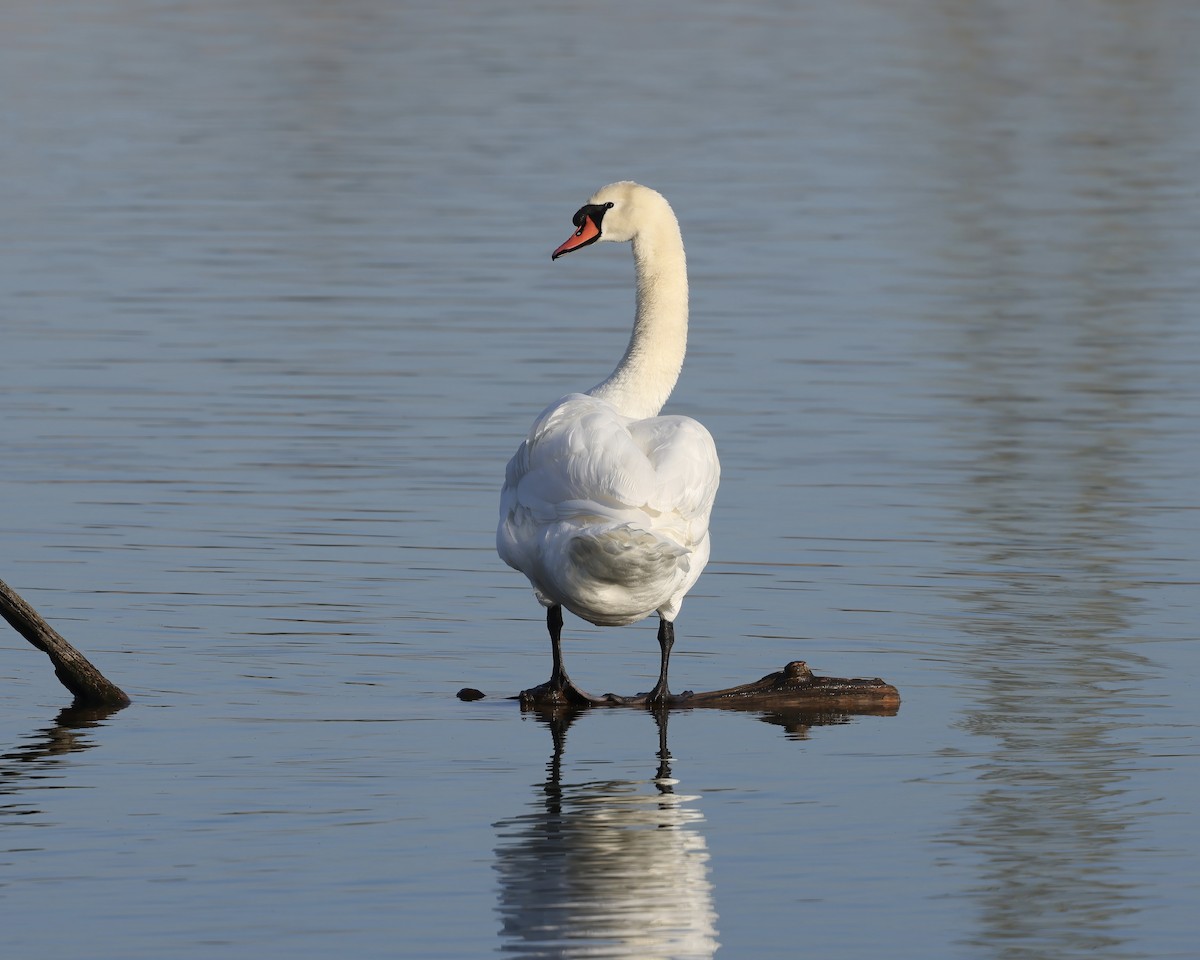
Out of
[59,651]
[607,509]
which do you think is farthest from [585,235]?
[59,651]

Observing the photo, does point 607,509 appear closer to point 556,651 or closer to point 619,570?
point 619,570

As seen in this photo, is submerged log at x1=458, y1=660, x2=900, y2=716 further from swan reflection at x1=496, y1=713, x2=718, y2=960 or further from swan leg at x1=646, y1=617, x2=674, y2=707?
swan reflection at x1=496, y1=713, x2=718, y2=960

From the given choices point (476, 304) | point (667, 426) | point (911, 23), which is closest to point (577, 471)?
point (667, 426)

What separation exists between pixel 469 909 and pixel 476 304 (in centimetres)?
1165

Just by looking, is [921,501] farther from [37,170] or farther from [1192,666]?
[37,170]

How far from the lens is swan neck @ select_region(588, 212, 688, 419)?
30.9 ft

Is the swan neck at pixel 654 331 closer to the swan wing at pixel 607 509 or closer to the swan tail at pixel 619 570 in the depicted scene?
the swan wing at pixel 607 509

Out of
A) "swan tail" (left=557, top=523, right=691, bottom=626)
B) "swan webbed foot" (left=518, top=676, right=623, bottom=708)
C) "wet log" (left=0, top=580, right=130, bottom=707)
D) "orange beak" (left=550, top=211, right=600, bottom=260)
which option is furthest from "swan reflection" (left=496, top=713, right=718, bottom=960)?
"orange beak" (left=550, top=211, right=600, bottom=260)

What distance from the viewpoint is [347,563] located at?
35.7 feet

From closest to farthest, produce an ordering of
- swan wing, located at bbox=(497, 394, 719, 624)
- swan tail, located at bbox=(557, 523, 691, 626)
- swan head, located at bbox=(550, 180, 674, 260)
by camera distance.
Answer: swan tail, located at bbox=(557, 523, 691, 626), swan wing, located at bbox=(497, 394, 719, 624), swan head, located at bbox=(550, 180, 674, 260)

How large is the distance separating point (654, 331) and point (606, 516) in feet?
5.16

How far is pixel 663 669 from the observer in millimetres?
8820

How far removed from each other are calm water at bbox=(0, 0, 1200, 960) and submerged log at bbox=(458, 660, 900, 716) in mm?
124

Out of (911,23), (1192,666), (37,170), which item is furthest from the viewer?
(911,23)
